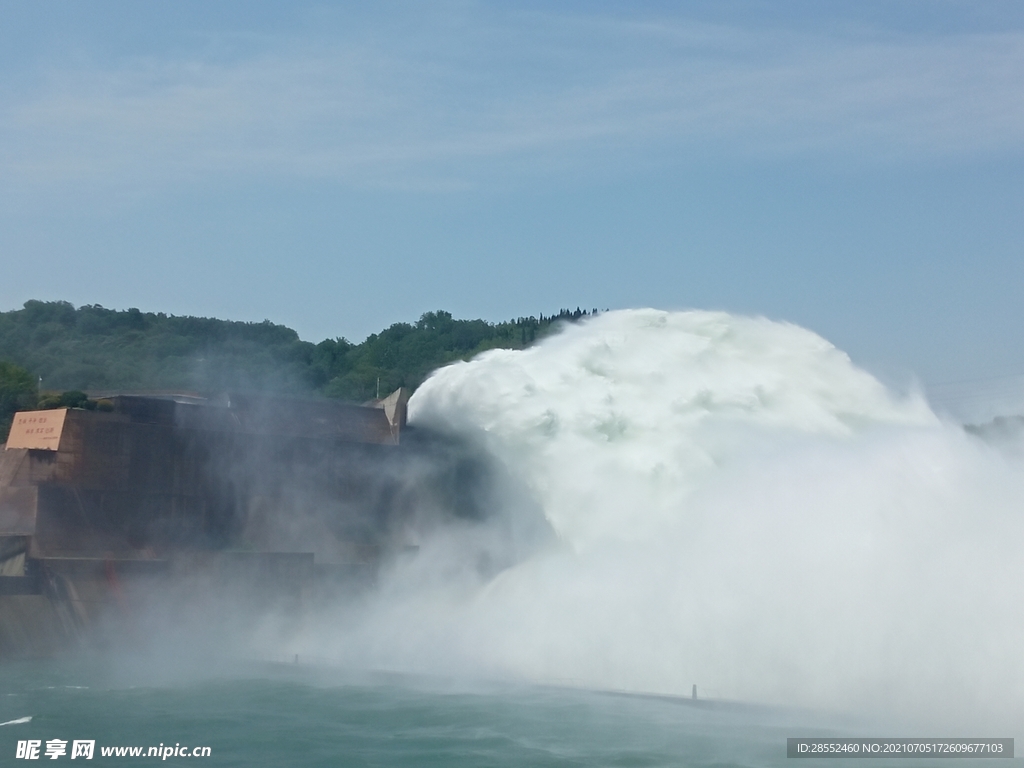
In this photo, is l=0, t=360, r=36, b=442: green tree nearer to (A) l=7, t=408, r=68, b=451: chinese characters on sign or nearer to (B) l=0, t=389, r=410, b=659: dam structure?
(B) l=0, t=389, r=410, b=659: dam structure

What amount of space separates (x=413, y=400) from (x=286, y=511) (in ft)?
15.8

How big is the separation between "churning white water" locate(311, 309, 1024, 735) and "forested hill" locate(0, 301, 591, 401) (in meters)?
32.1

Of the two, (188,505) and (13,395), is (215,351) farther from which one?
(188,505)

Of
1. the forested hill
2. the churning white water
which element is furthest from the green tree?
the churning white water

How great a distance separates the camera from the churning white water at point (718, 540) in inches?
764

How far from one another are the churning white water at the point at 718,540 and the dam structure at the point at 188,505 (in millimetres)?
2092

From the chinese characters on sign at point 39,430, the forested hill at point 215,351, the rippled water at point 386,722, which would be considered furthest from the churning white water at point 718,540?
the forested hill at point 215,351

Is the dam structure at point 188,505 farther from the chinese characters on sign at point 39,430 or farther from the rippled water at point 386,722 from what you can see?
the rippled water at point 386,722

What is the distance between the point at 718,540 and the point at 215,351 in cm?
6369

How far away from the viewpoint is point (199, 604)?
98.6 feet

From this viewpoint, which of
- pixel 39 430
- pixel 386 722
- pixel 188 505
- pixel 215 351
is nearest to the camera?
pixel 386 722

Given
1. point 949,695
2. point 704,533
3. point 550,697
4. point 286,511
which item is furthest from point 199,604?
point 949,695

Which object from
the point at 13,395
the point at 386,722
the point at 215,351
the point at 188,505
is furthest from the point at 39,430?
the point at 215,351

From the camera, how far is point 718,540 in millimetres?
23219
